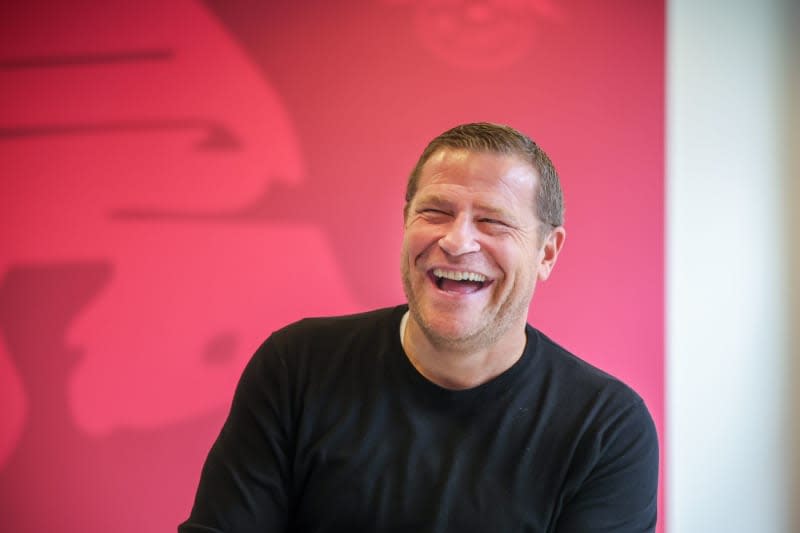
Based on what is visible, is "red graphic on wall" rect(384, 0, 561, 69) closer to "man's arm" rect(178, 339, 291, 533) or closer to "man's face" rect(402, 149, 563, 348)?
"man's face" rect(402, 149, 563, 348)

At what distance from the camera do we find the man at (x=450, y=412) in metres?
1.34

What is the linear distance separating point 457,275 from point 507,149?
27 cm

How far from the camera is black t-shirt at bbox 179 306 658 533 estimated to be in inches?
52.5

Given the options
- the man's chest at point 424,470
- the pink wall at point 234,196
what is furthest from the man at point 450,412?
the pink wall at point 234,196

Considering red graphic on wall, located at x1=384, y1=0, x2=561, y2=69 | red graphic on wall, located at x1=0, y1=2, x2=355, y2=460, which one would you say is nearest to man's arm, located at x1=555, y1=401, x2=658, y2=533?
red graphic on wall, located at x1=0, y1=2, x2=355, y2=460

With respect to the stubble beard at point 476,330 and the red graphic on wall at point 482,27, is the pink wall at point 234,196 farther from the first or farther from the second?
the stubble beard at point 476,330

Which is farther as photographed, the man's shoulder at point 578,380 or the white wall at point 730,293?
the white wall at point 730,293

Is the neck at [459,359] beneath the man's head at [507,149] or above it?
beneath

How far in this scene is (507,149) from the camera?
1467mm

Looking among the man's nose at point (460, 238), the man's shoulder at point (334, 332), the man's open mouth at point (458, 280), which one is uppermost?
the man's nose at point (460, 238)

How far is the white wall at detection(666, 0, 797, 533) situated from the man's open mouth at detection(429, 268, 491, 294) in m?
0.88

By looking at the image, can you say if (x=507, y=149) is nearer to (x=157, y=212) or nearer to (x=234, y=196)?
(x=234, y=196)

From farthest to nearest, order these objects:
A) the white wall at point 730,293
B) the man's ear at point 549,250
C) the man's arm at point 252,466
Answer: the white wall at point 730,293 < the man's ear at point 549,250 < the man's arm at point 252,466

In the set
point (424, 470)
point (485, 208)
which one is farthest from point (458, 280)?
point (424, 470)
